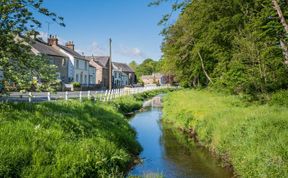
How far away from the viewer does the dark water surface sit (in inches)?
446

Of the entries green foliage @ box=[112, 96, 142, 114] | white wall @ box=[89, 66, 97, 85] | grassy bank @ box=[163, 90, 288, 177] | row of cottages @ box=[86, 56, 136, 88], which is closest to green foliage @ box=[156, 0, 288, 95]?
grassy bank @ box=[163, 90, 288, 177]

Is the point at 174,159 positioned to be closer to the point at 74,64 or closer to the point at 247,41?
the point at 247,41

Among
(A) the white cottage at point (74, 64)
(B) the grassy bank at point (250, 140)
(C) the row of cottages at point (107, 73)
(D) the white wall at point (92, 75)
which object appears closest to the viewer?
(B) the grassy bank at point (250, 140)

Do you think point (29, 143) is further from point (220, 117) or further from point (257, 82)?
point (257, 82)

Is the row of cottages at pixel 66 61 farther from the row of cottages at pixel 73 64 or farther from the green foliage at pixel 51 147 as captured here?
the green foliage at pixel 51 147

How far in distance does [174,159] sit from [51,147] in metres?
5.74

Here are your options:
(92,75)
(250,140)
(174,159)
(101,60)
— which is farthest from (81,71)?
(250,140)

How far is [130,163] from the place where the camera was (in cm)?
1223

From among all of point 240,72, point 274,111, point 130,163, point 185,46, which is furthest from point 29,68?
point 185,46

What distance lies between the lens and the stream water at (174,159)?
37.1 ft

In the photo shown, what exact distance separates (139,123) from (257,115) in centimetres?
1296

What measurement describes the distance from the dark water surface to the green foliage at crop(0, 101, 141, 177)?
1.06m

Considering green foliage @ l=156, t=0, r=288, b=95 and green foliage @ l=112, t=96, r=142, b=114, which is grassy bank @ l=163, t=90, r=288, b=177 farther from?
green foliage @ l=112, t=96, r=142, b=114

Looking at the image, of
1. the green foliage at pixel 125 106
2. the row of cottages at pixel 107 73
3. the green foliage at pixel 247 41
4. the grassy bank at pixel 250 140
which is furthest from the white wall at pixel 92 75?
the grassy bank at pixel 250 140
